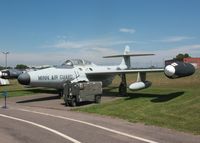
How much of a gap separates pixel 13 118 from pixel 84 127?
15.7ft

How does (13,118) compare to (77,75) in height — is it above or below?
below

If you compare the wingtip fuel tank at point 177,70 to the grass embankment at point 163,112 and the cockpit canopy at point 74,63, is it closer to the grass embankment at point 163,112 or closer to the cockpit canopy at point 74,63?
the grass embankment at point 163,112

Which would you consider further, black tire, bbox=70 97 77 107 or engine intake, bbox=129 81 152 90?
engine intake, bbox=129 81 152 90

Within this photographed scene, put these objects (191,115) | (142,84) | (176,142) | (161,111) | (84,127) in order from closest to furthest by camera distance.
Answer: (176,142) < (84,127) < (191,115) < (161,111) < (142,84)

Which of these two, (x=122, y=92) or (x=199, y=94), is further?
(x=122, y=92)

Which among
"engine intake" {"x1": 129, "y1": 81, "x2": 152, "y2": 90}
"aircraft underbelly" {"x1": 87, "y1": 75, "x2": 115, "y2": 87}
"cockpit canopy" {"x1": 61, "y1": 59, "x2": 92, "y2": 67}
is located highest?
"cockpit canopy" {"x1": 61, "y1": 59, "x2": 92, "y2": 67}

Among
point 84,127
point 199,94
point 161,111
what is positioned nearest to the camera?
point 84,127

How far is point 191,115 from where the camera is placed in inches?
590

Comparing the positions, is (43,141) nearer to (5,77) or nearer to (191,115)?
(191,115)

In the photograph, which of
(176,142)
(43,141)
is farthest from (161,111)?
(43,141)

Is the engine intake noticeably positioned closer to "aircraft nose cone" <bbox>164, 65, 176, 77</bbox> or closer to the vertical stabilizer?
"aircraft nose cone" <bbox>164, 65, 176, 77</bbox>

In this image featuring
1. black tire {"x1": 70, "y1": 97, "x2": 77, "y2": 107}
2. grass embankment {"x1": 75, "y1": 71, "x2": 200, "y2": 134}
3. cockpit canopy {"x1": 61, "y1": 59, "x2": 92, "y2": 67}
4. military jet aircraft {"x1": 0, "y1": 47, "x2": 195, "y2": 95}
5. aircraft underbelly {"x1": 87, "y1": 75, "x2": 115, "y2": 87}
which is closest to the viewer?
grass embankment {"x1": 75, "y1": 71, "x2": 200, "y2": 134}

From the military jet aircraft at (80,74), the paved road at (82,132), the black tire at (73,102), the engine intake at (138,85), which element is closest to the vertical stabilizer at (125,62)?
the military jet aircraft at (80,74)

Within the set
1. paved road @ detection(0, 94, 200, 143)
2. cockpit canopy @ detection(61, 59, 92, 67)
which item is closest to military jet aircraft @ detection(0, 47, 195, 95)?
cockpit canopy @ detection(61, 59, 92, 67)
